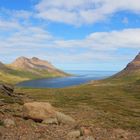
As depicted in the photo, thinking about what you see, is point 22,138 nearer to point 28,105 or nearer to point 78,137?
point 78,137

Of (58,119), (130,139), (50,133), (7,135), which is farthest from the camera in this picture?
(58,119)

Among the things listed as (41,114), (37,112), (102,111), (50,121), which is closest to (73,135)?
(50,121)

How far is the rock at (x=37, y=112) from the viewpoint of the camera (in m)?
42.2

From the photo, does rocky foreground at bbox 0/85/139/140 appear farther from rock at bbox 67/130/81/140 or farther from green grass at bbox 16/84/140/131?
green grass at bbox 16/84/140/131

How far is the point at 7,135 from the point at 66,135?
271 inches

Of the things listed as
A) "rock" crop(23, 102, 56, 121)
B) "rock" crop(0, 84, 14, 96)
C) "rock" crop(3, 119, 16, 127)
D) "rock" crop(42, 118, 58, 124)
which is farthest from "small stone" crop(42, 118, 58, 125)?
"rock" crop(0, 84, 14, 96)

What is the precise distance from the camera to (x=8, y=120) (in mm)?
36688

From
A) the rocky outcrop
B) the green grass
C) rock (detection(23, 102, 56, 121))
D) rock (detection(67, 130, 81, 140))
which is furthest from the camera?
the green grass

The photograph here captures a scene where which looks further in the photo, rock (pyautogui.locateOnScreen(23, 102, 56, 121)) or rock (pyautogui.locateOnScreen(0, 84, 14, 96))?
rock (pyautogui.locateOnScreen(0, 84, 14, 96))

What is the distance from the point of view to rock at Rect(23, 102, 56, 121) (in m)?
42.2

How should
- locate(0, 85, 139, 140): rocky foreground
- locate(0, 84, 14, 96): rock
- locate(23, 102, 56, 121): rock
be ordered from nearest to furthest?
locate(0, 85, 139, 140): rocky foreground → locate(23, 102, 56, 121): rock → locate(0, 84, 14, 96): rock

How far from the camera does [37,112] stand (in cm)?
4281

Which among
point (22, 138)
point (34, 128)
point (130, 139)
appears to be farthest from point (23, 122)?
point (130, 139)

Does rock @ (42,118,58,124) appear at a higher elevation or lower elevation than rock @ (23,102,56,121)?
lower
